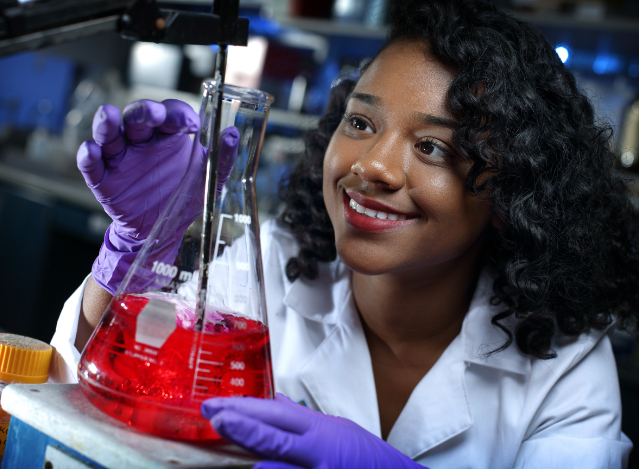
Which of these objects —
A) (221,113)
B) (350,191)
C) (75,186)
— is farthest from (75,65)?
(221,113)

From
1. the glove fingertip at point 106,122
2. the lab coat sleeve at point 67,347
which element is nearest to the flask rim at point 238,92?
the glove fingertip at point 106,122

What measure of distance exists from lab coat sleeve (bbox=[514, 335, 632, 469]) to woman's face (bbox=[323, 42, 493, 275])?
1.30ft

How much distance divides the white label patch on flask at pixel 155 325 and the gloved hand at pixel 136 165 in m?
0.10

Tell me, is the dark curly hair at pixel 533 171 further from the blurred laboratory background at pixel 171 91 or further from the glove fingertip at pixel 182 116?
the blurred laboratory background at pixel 171 91

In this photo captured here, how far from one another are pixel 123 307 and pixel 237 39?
0.34 metres

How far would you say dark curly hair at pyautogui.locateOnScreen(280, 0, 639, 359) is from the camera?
1054mm

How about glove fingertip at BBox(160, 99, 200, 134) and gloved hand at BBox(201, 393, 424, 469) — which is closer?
gloved hand at BBox(201, 393, 424, 469)

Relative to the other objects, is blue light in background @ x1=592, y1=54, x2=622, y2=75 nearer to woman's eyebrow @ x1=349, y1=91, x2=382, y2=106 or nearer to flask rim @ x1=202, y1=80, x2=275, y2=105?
woman's eyebrow @ x1=349, y1=91, x2=382, y2=106

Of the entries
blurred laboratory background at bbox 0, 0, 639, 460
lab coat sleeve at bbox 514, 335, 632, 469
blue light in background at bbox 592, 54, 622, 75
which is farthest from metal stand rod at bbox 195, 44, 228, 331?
blue light in background at bbox 592, 54, 622, 75

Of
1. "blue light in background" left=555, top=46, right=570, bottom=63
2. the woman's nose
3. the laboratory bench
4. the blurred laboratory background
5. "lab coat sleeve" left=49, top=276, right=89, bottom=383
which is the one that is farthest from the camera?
the blurred laboratory background

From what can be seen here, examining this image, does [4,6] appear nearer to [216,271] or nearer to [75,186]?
[216,271]

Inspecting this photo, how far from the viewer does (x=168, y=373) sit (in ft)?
1.99

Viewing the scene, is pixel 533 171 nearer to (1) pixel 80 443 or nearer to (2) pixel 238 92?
(2) pixel 238 92

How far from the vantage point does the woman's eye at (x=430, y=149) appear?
1.06 m
